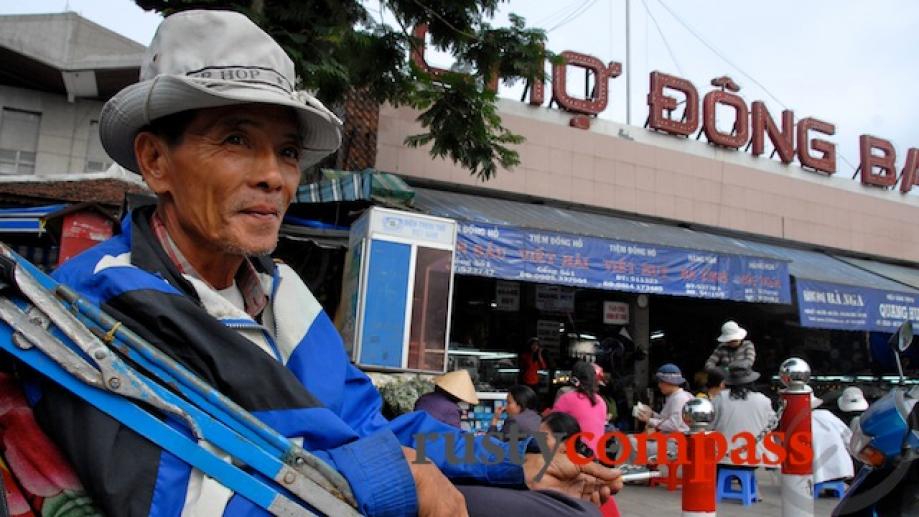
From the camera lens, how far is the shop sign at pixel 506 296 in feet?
39.9

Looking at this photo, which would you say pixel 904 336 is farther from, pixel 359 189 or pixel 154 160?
pixel 359 189

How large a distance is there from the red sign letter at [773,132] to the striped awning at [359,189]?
969 cm

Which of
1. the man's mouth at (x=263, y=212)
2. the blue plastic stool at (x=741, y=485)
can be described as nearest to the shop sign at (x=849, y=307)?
the blue plastic stool at (x=741, y=485)

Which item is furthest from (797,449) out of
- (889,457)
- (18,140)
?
(18,140)

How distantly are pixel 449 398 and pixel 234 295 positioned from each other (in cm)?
373

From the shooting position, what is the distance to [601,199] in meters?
12.3

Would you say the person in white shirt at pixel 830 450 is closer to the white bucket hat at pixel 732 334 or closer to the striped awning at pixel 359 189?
the white bucket hat at pixel 732 334

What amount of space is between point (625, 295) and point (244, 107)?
1288 cm

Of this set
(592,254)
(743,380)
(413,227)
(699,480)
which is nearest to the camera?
(699,480)

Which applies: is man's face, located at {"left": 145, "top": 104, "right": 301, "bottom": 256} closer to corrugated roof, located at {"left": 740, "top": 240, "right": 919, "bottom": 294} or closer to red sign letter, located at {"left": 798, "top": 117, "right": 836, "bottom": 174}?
corrugated roof, located at {"left": 740, "top": 240, "right": 919, "bottom": 294}

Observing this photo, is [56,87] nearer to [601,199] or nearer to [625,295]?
[601,199]

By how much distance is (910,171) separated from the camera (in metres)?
17.2

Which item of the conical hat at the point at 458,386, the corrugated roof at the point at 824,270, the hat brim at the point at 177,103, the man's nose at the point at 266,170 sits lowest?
the conical hat at the point at 458,386

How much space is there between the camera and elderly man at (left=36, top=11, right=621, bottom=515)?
3.34 ft
